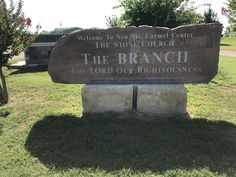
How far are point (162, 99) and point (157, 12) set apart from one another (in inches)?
218

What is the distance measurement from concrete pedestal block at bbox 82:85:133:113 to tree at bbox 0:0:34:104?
225 centimetres

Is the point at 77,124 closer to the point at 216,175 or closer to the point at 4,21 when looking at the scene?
the point at 216,175

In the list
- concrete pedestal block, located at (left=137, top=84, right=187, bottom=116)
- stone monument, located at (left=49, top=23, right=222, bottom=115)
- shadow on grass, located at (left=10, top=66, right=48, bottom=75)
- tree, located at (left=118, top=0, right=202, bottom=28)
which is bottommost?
shadow on grass, located at (left=10, top=66, right=48, bottom=75)

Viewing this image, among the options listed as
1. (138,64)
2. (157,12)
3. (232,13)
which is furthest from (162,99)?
(157,12)

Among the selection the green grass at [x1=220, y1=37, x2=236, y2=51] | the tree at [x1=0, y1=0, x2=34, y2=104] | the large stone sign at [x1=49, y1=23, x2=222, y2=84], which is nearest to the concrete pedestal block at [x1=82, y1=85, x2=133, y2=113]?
the large stone sign at [x1=49, y1=23, x2=222, y2=84]

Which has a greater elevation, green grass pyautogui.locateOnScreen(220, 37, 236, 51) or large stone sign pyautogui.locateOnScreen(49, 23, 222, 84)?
large stone sign pyautogui.locateOnScreen(49, 23, 222, 84)

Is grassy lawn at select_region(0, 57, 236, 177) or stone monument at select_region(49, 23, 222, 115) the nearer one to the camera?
grassy lawn at select_region(0, 57, 236, 177)

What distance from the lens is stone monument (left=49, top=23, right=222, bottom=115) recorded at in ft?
21.6

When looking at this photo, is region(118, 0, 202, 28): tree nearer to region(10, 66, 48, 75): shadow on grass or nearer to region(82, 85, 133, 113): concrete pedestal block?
region(10, 66, 48, 75): shadow on grass

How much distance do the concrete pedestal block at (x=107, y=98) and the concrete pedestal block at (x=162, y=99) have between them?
7.8 inches

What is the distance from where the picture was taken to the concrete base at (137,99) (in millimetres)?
6520

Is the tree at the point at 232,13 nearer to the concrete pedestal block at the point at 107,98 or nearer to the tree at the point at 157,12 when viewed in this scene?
the concrete pedestal block at the point at 107,98

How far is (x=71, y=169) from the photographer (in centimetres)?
486

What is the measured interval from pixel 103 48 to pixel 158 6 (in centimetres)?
524
